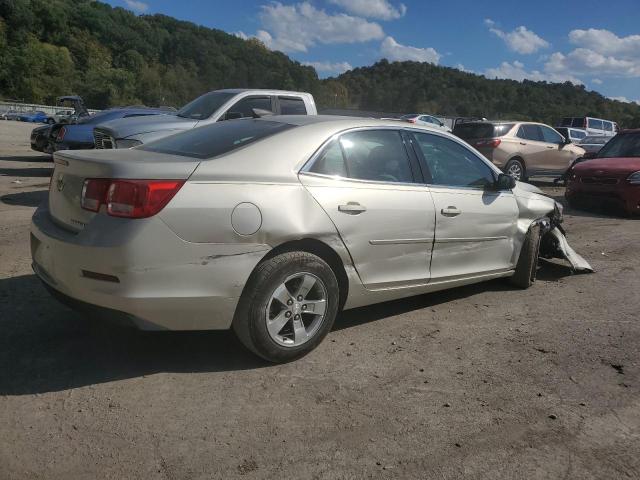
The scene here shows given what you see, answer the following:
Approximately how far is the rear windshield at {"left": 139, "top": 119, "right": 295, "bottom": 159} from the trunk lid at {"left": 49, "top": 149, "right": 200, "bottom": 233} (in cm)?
22

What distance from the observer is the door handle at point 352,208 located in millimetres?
3812

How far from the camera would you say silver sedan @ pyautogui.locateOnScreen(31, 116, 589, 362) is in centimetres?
316

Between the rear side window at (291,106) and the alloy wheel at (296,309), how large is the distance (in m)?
6.56

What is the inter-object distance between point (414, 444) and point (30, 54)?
109363mm

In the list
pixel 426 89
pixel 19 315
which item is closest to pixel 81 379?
pixel 19 315

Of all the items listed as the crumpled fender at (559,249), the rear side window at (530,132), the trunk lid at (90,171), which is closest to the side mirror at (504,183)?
the crumpled fender at (559,249)

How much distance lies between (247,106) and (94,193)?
6.44m

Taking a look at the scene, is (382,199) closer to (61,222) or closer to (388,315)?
(388,315)

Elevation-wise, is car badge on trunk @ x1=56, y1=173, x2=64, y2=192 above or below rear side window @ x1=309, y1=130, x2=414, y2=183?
below

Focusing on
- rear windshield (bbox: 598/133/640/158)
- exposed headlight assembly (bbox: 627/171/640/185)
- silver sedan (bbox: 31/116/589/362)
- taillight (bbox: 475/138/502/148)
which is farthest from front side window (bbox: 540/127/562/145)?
silver sedan (bbox: 31/116/589/362)

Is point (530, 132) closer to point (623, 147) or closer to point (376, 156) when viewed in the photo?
point (623, 147)

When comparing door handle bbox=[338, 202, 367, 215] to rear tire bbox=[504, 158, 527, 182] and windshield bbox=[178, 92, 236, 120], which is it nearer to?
windshield bbox=[178, 92, 236, 120]

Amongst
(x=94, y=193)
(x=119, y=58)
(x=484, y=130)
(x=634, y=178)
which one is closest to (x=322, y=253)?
(x=94, y=193)

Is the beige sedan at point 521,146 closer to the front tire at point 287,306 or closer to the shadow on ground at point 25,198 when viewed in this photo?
the shadow on ground at point 25,198
